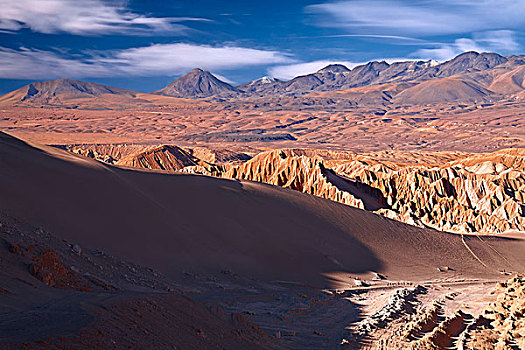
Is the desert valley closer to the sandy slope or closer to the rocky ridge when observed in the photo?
the sandy slope

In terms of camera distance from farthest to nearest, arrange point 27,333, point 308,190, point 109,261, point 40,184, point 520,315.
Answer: point 308,190
point 40,184
point 109,261
point 520,315
point 27,333

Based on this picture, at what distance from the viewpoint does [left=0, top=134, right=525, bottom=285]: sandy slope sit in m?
17.5

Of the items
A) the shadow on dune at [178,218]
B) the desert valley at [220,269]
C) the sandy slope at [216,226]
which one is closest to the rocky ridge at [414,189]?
the desert valley at [220,269]

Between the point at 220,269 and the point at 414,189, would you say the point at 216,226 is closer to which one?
the point at 220,269

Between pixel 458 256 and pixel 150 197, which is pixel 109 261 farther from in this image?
pixel 458 256

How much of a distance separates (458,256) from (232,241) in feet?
44.6

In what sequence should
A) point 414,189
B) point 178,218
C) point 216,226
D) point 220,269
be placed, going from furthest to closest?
point 414,189 < point 216,226 < point 178,218 < point 220,269

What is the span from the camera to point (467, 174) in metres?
51.3

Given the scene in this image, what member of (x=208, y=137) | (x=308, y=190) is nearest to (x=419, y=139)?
(x=208, y=137)

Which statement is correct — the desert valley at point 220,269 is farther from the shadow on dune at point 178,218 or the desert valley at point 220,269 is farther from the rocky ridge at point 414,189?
the rocky ridge at point 414,189

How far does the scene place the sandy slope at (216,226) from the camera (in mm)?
17453

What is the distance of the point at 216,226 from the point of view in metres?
22.1

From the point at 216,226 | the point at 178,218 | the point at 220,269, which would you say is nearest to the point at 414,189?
the point at 216,226

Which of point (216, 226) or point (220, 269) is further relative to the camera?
point (216, 226)
